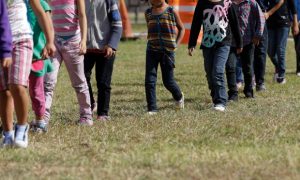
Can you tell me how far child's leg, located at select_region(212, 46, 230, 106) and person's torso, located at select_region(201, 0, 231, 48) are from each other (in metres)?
0.11

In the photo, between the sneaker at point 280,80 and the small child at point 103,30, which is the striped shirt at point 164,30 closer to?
the small child at point 103,30

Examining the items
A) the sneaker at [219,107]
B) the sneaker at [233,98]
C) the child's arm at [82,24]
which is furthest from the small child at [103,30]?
the sneaker at [233,98]

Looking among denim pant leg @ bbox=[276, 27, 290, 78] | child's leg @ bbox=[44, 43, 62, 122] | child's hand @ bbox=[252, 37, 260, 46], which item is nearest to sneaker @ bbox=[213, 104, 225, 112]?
child's hand @ bbox=[252, 37, 260, 46]

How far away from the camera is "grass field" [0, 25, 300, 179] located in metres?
5.60

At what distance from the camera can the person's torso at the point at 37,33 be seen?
7.28 meters

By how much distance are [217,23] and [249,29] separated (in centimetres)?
171

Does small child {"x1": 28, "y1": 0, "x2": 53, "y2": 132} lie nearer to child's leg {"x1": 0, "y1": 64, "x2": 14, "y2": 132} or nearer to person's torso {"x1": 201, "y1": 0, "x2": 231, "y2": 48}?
child's leg {"x1": 0, "y1": 64, "x2": 14, "y2": 132}

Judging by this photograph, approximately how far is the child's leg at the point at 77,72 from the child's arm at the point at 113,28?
468 millimetres

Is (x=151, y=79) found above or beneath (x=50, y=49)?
beneath

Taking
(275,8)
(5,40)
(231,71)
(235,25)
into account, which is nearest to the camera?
(5,40)

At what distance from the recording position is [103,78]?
28.1 ft

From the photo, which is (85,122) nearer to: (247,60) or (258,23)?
(247,60)

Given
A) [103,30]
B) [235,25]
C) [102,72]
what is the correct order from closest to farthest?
[103,30], [102,72], [235,25]

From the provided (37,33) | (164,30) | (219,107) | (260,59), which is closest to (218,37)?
(164,30)
